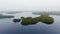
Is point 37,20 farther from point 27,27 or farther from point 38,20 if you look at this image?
point 27,27

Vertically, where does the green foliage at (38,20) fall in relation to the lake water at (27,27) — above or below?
above

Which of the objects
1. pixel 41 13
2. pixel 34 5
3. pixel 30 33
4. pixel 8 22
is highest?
pixel 34 5

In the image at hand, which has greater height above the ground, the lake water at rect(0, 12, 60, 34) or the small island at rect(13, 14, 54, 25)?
the small island at rect(13, 14, 54, 25)

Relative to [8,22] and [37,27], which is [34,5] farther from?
[8,22]

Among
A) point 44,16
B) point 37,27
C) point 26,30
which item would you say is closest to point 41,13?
point 44,16

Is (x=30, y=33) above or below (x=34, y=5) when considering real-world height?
below

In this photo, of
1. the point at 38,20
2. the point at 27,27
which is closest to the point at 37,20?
the point at 38,20

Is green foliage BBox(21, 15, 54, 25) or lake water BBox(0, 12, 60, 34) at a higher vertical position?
green foliage BBox(21, 15, 54, 25)
